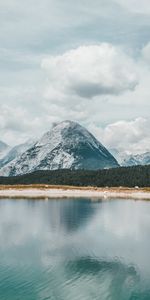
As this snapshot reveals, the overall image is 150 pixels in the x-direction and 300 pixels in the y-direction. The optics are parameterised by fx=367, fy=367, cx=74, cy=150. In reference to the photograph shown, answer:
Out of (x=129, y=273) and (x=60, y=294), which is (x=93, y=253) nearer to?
(x=129, y=273)

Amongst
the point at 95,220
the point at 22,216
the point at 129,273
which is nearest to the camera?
the point at 129,273

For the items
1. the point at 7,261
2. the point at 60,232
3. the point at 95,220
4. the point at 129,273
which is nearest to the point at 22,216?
the point at 95,220

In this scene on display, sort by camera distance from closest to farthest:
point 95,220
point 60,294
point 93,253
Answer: point 60,294 → point 93,253 → point 95,220

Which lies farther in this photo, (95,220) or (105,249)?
(95,220)

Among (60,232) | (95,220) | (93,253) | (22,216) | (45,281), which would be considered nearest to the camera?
→ (45,281)

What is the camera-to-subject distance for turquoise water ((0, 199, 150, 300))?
136 feet

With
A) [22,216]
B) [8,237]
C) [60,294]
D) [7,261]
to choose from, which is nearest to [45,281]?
Answer: [60,294]

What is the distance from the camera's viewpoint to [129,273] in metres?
49.5

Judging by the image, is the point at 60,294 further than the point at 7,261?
No

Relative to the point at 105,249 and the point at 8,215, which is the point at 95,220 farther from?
the point at 105,249

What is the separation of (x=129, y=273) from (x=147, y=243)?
22268mm

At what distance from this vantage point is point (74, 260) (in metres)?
55.8

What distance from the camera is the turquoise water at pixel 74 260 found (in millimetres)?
41469

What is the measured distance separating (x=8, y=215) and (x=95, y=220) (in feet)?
92.8
